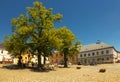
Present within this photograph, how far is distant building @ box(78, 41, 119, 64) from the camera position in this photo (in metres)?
96.6

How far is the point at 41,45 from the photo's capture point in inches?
1542

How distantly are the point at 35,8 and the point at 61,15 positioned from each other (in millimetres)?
6093

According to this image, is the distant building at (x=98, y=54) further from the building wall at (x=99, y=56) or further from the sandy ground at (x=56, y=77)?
the sandy ground at (x=56, y=77)

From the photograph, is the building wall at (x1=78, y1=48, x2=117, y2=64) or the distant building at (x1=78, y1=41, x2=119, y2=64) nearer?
the building wall at (x1=78, y1=48, x2=117, y2=64)

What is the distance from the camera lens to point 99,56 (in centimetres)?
10194

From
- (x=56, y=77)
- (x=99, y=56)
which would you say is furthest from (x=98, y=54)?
(x=56, y=77)

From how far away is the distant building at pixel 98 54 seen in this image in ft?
317

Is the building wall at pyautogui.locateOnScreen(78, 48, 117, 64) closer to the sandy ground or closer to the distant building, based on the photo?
the distant building

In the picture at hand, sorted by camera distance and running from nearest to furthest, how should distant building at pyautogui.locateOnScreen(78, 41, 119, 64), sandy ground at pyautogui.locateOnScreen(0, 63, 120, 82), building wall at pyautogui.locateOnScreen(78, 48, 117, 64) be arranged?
1. sandy ground at pyautogui.locateOnScreen(0, 63, 120, 82)
2. building wall at pyautogui.locateOnScreen(78, 48, 117, 64)
3. distant building at pyautogui.locateOnScreen(78, 41, 119, 64)

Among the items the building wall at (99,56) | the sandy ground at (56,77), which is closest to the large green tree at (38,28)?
the sandy ground at (56,77)

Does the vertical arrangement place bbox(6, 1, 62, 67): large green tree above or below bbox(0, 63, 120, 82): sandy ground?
above

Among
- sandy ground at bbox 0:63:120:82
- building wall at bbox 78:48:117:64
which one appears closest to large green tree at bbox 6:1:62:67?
sandy ground at bbox 0:63:120:82

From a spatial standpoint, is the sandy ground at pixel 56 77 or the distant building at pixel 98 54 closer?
the sandy ground at pixel 56 77

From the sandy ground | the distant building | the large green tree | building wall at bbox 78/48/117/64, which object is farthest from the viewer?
the distant building
